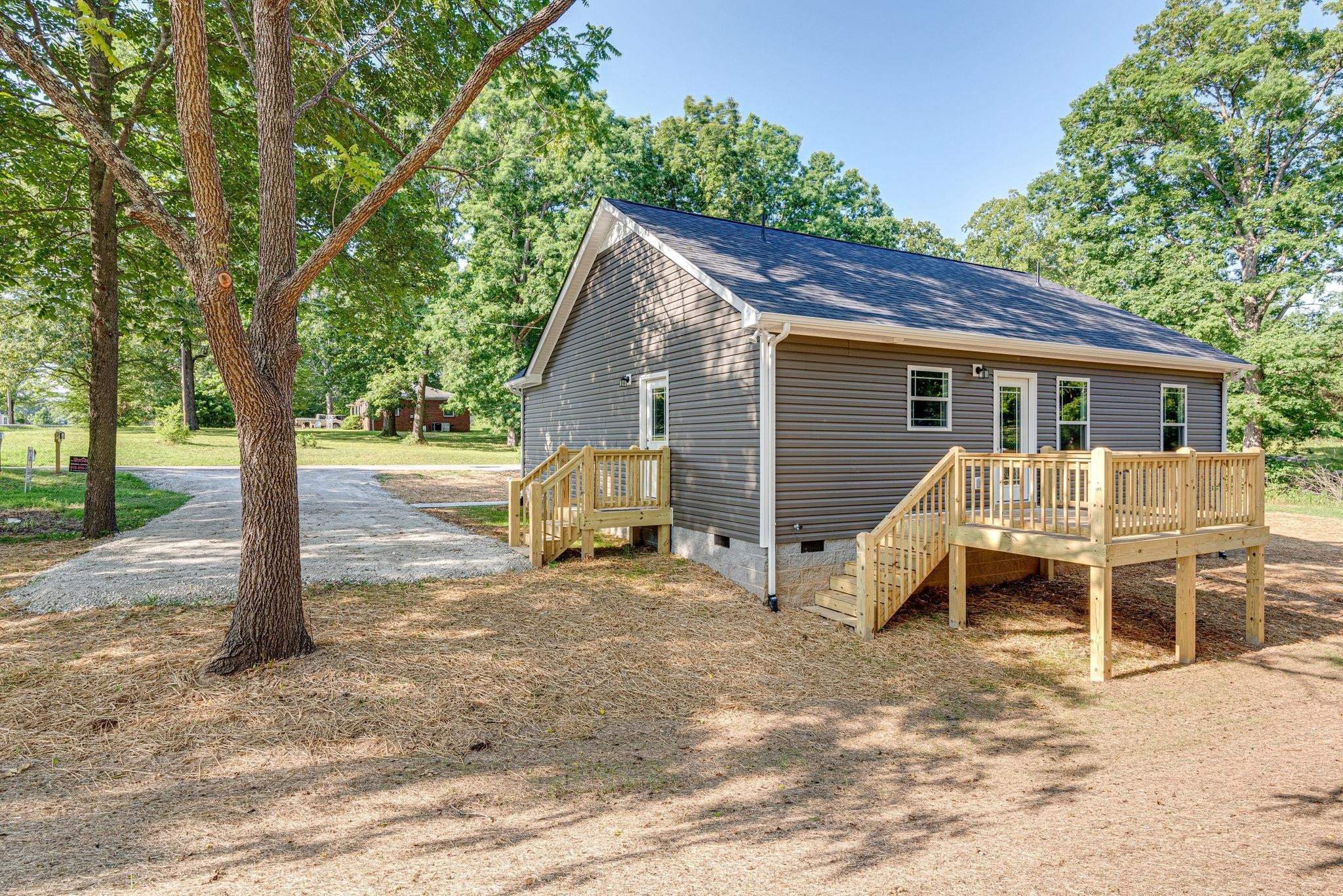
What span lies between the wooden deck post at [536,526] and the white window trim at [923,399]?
5339 mm

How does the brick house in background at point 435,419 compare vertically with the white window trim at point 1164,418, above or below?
above

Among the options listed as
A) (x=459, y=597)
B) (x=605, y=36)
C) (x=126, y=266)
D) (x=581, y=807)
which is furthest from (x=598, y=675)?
(x=126, y=266)

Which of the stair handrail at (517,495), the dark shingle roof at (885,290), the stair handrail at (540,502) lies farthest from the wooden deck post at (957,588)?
the stair handrail at (517,495)

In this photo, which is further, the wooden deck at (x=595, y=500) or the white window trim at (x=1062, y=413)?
the white window trim at (x=1062, y=413)

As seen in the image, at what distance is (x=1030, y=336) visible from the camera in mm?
A: 9633

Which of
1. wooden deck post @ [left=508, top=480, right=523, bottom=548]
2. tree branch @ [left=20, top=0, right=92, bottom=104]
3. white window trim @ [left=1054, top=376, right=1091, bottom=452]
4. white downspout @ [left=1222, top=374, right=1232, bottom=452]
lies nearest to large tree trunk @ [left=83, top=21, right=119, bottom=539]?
tree branch @ [left=20, top=0, right=92, bottom=104]

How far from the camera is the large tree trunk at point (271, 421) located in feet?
17.4

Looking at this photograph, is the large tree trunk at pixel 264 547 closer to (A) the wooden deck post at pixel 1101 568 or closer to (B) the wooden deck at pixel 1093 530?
(B) the wooden deck at pixel 1093 530

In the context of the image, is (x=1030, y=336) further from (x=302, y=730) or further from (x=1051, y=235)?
(x=1051, y=235)

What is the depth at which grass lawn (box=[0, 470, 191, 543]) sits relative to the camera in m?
10.8

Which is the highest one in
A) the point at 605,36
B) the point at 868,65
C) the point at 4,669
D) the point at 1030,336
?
the point at 868,65

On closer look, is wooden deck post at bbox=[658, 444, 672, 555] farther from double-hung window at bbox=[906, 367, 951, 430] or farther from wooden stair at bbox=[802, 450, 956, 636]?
double-hung window at bbox=[906, 367, 951, 430]

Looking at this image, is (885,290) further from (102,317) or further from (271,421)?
(102,317)

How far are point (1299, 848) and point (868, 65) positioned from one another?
23.0 m
